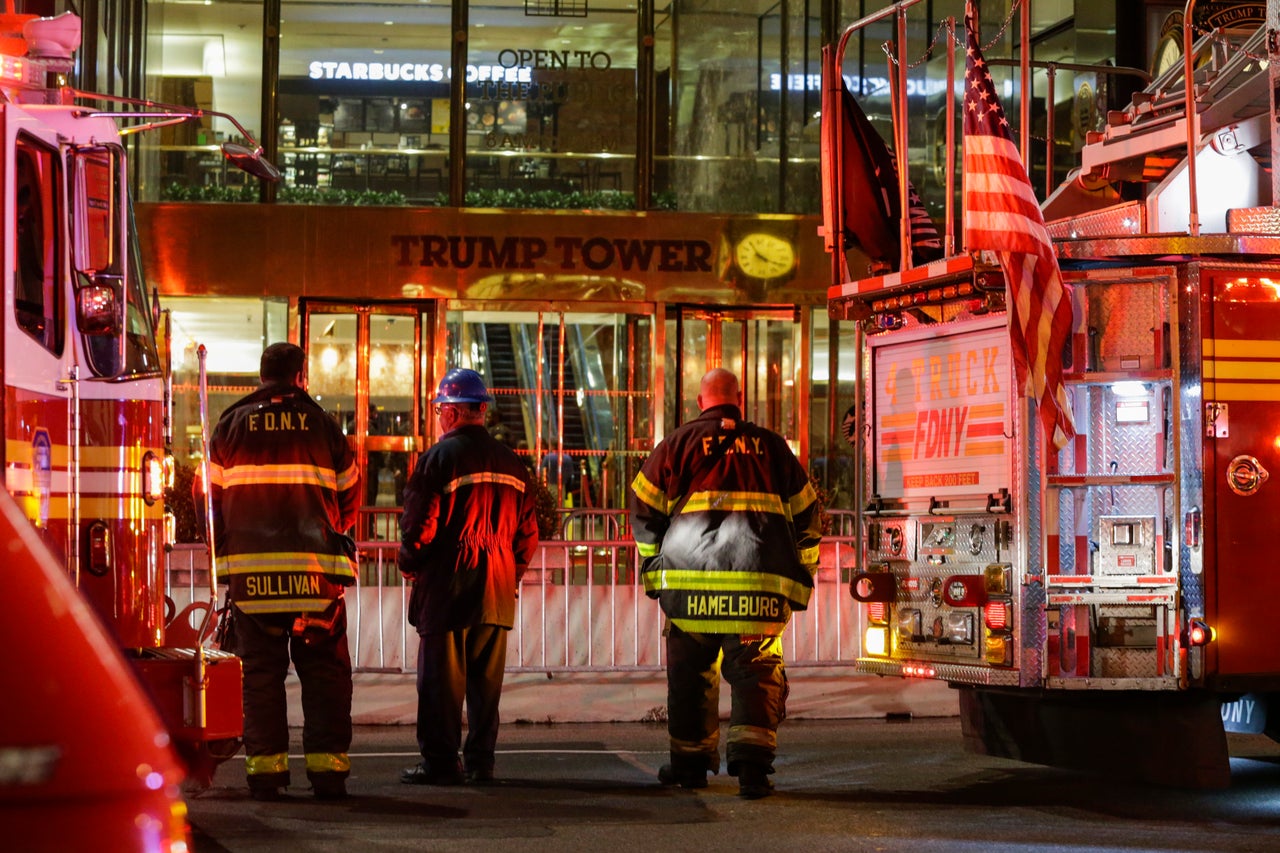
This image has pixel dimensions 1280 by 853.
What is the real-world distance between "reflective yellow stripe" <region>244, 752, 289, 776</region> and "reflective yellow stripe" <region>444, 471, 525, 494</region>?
5.02 feet

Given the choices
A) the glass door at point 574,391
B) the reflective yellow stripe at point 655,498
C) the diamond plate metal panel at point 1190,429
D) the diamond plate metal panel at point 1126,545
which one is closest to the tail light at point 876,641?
the reflective yellow stripe at point 655,498

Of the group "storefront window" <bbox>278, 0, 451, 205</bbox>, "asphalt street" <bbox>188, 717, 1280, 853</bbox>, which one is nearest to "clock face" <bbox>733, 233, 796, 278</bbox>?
"storefront window" <bbox>278, 0, 451, 205</bbox>

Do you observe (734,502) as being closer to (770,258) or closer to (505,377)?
(770,258)

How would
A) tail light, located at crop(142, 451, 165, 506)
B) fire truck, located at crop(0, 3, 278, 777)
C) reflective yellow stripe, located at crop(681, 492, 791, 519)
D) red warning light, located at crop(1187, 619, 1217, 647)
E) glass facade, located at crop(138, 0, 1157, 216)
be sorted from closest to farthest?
fire truck, located at crop(0, 3, 278, 777) < tail light, located at crop(142, 451, 165, 506) < red warning light, located at crop(1187, 619, 1217, 647) < reflective yellow stripe, located at crop(681, 492, 791, 519) < glass facade, located at crop(138, 0, 1157, 216)

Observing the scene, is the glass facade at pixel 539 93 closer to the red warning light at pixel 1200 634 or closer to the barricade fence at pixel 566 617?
the barricade fence at pixel 566 617

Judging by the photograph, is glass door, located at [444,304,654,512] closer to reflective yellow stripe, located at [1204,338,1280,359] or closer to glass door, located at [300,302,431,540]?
glass door, located at [300,302,431,540]

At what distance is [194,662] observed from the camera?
6.11 m

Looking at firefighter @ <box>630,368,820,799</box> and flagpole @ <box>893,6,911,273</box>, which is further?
flagpole @ <box>893,6,911,273</box>

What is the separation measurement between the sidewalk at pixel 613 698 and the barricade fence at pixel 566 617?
3.9 inches

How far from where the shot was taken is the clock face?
64.6 feet

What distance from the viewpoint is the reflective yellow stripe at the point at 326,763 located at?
304 inches

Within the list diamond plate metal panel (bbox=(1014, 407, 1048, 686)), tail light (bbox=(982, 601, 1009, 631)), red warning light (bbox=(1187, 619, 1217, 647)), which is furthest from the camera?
tail light (bbox=(982, 601, 1009, 631))

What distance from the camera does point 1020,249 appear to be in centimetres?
752

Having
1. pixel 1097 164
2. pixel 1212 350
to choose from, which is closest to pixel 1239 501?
pixel 1212 350
